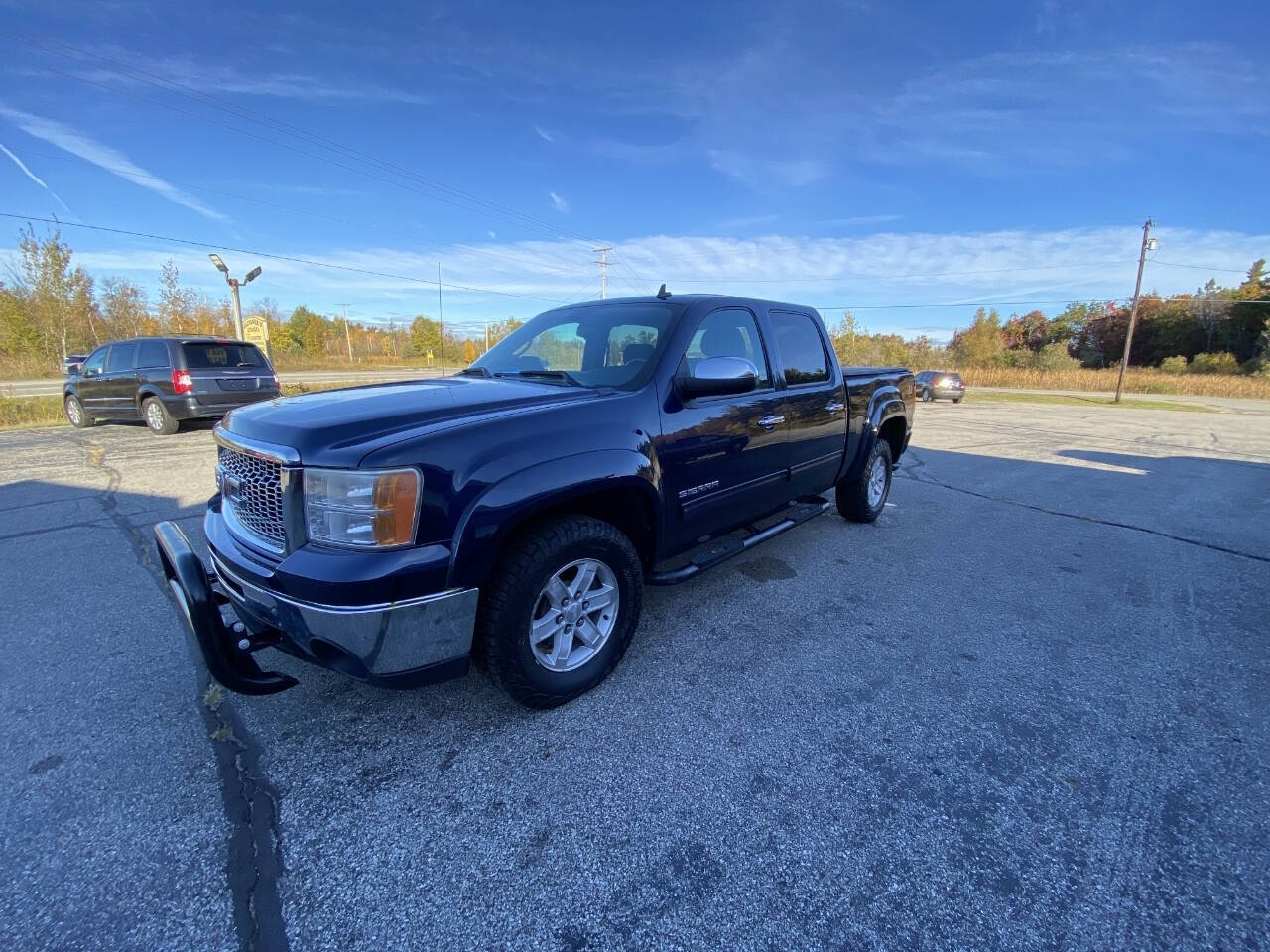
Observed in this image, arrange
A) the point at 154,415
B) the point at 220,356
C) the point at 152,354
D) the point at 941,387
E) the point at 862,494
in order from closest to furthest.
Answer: the point at 862,494 → the point at 152,354 → the point at 220,356 → the point at 154,415 → the point at 941,387

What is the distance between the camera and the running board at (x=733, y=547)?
3.05 m

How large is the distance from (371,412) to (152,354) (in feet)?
33.5

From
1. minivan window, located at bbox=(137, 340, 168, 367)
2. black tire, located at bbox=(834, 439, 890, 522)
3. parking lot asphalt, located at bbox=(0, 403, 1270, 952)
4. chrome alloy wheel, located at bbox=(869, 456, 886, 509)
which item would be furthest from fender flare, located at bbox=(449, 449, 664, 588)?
minivan window, located at bbox=(137, 340, 168, 367)

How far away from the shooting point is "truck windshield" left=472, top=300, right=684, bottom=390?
10.2 ft

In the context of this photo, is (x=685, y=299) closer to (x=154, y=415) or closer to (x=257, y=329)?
(x=154, y=415)

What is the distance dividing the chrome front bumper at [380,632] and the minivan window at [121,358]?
10.8 meters

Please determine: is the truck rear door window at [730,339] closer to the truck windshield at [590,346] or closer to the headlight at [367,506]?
the truck windshield at [590,346]

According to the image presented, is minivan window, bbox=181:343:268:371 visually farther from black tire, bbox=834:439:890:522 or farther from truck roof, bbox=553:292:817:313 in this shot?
black tire, bbox=834:439:890:522

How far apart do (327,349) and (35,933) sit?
7124 cm

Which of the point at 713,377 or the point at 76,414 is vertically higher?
the point at 713,377

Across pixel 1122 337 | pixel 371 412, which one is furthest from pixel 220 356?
pixel 1122 337

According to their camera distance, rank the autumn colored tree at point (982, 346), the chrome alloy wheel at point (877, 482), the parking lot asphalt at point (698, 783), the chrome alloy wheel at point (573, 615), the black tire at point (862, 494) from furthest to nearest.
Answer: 1. the autumn colored tree at point (982, 346)
2. the chrome alloy wheel at point (877, 482)
3. the black tire at point (862, 494)
4. the chrome alloy wheel at point (573, 615)
5. the parking lot asphalt at point (698, 783)

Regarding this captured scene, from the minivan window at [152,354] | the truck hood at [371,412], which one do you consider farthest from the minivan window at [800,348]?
the minivan window at [152,354]

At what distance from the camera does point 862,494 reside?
525cm
